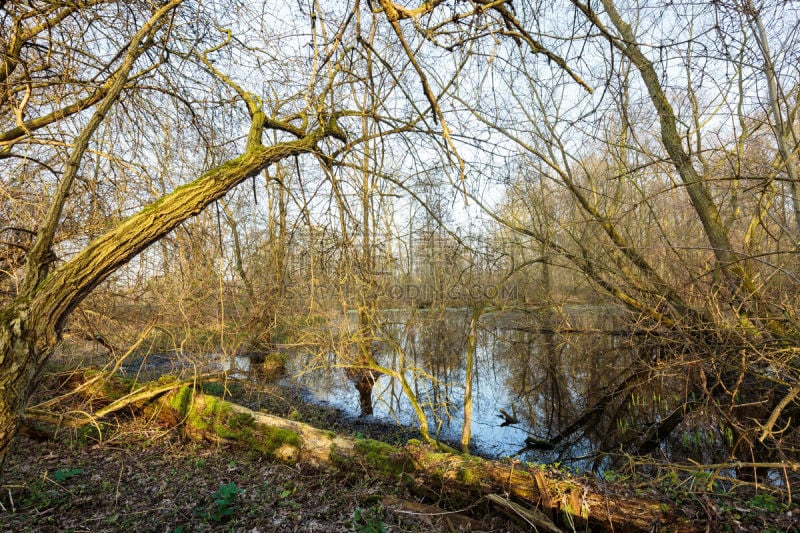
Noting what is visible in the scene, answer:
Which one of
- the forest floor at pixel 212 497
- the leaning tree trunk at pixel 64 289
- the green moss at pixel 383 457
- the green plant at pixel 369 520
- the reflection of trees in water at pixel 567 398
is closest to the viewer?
the leaning tree trunk at pixel 64 289

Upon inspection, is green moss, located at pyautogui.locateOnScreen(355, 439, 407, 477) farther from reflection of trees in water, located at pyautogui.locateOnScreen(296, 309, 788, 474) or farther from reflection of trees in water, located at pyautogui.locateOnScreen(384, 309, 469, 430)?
reflection of trees in water, located at pyautogui.locateOnScreen(384, 309, 469, 430)

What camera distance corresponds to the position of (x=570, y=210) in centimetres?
804

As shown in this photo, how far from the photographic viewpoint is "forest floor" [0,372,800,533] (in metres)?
2.75

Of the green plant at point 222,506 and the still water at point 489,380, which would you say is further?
the still water at point 489,380

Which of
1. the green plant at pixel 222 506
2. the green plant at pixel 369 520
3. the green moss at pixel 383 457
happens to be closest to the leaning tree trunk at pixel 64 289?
the green plant at pixel 222 506

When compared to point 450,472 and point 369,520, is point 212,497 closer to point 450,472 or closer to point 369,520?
point 369,520

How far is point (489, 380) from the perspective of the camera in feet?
31.1

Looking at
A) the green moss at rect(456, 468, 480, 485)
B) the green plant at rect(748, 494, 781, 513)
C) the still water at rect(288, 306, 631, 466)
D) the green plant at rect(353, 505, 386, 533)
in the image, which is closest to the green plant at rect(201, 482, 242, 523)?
the green plant at rect(353, 505, 386, 533)

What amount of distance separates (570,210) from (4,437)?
28.0ft

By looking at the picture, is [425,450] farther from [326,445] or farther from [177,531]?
[177,531]

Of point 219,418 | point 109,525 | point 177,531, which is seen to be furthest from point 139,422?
point 177,531

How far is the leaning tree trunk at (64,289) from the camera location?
191cm

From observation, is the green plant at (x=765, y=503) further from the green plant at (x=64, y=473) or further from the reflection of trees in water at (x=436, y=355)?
the green plant at (x=64, y=473)

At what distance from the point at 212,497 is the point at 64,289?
2.19m
